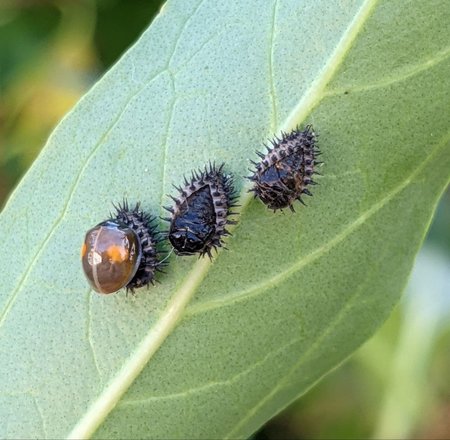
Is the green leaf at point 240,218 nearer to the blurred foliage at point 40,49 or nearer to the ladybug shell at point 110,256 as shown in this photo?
the ladybug shell at point 110,256

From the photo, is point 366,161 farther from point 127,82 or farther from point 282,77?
point 127,82

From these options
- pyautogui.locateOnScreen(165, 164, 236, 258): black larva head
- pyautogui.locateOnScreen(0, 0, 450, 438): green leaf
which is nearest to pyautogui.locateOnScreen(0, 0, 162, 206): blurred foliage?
pyautogui.locateOnScreen(0, 0, 450, 438): green leaf

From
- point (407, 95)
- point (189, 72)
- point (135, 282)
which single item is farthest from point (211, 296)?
point (407, 95)

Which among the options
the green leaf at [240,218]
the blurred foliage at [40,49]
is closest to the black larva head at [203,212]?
the green leaf at [240,218]

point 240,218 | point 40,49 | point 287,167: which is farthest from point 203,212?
point 40,49

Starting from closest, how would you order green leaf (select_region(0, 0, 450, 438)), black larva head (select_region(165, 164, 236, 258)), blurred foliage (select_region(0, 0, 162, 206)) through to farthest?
green leaf (select_region(0, 0, 450, 438))
black larva head (select_region(165, 164, 236, 258))
blurred foliage (select_region(0, 0, 162, 206))

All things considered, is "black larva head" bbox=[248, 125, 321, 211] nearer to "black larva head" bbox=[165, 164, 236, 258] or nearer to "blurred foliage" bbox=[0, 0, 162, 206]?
"black larva head" bbox=[165, 164, 236, 258]
